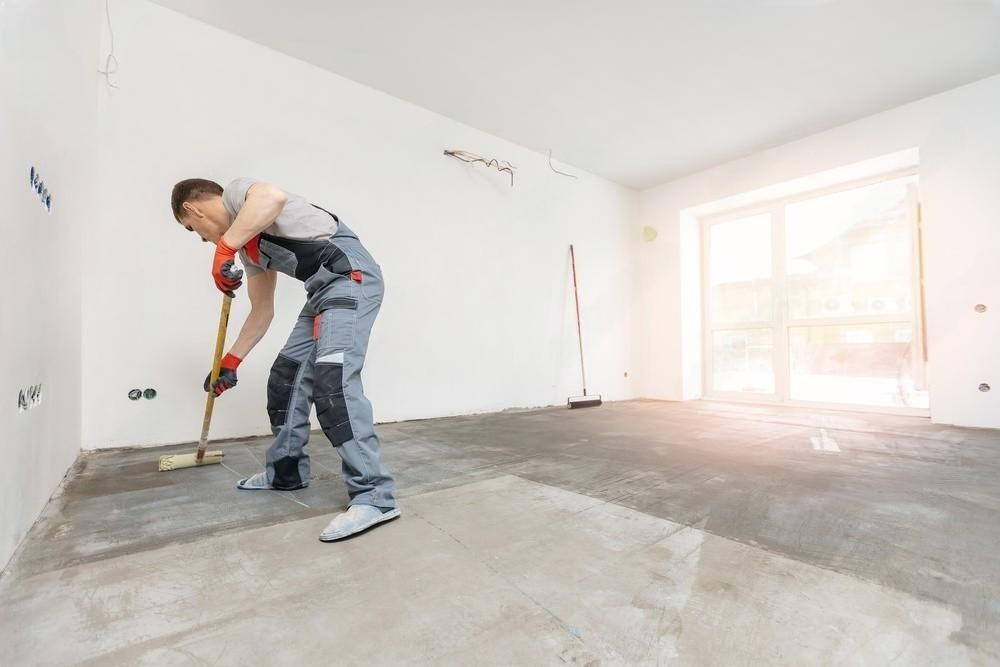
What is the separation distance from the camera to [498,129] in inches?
163

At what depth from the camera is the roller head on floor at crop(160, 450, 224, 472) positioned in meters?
1.96

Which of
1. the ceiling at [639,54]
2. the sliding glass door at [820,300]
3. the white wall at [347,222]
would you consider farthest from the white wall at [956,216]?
the white wall at [347,222]

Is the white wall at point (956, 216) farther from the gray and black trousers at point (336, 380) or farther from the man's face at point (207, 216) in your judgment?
the man's face at point (207, 216)

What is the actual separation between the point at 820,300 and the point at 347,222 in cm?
481

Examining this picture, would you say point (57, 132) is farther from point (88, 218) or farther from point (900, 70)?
point (900, 70)

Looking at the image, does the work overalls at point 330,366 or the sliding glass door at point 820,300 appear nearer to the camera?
the work overalls at point 330,366

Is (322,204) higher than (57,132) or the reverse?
higher

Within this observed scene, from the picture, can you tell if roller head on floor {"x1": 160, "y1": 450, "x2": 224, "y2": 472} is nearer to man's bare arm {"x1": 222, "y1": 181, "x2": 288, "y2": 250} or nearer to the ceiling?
man's bare arm {"x1": 222, "y1": 181, "x2": 288, "y2": 250}

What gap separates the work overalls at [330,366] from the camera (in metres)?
1.38

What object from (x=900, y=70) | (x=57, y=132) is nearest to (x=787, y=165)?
(x=900, y=70)

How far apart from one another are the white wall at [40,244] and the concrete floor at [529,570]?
21 cm

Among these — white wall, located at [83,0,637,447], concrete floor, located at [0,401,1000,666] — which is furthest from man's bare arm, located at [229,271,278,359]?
white wall, located at [83,0,637,447]

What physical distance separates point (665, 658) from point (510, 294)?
3689 millimetres

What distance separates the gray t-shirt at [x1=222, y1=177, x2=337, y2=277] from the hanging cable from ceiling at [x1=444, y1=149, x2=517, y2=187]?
2.65 metres
